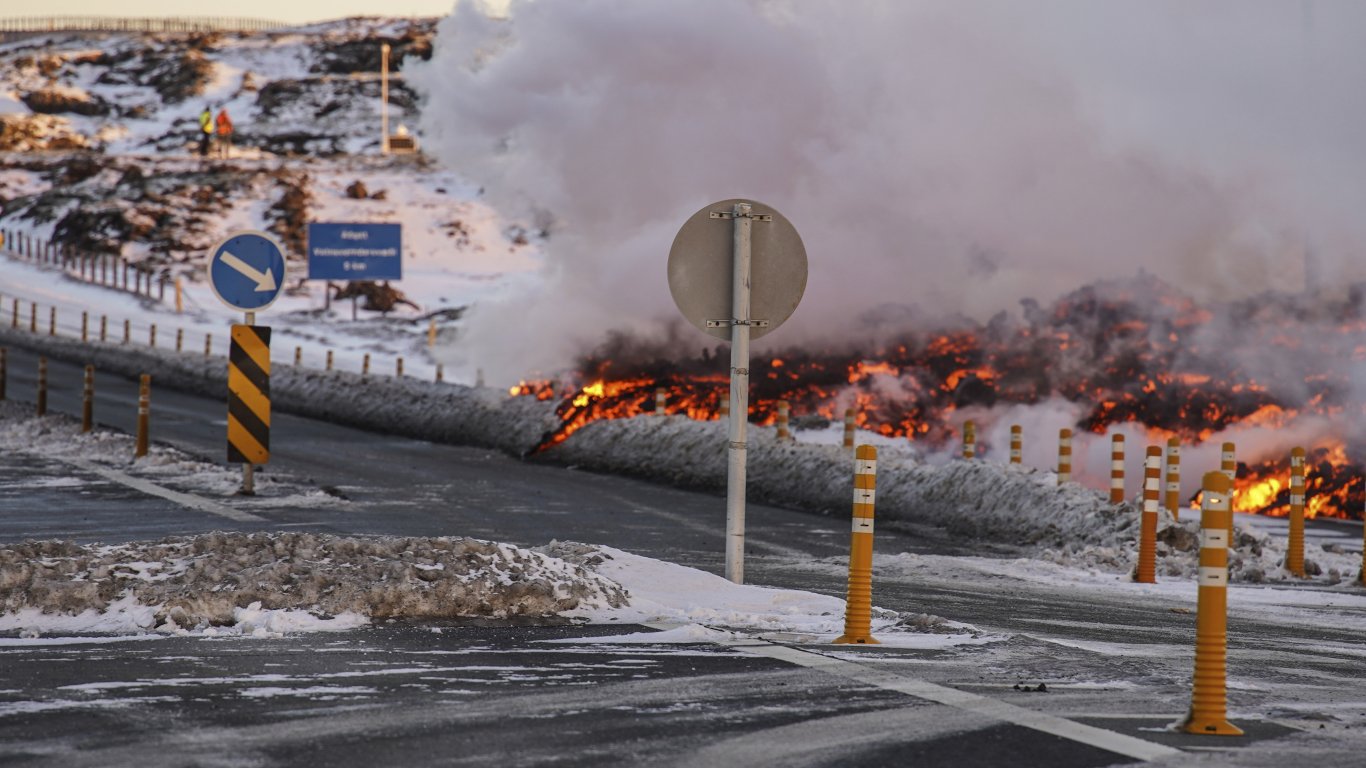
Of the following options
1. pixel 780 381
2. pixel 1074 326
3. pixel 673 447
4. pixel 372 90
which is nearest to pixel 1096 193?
pixel 1074 326

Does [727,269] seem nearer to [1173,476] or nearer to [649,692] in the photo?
[649,692]

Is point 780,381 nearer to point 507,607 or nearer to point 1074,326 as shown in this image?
point 1074,326

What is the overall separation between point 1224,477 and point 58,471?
16646 millimetres

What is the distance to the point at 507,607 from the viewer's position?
31.9 ft

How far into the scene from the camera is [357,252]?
49.0 meters

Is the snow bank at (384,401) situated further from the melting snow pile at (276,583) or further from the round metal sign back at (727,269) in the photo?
the melting snow pile at (276,583)

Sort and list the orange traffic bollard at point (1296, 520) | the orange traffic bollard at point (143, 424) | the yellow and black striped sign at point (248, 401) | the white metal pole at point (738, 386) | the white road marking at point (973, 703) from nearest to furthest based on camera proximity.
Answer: the white road marking at point (973, 703) < the white metal pole at point (738, 386) < the orange traffic bollard at point (1296, 520) < the yellow and black striped sign at point (248, 401) < the orange traffic bollard at point (143, 424)

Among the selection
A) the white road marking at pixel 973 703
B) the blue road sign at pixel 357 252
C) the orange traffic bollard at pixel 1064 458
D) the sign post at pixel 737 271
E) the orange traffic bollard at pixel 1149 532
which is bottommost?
the white road marking at pixel 973 703

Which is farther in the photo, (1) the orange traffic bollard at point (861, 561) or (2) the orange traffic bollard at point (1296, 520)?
(2) the orange traffic bollard at point (1296, 520)

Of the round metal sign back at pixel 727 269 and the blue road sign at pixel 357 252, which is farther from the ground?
the blue road sign at pixel 357 252

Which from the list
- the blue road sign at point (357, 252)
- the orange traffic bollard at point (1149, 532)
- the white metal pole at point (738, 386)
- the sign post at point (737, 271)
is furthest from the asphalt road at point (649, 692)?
the blue road sign at point (357, 252)

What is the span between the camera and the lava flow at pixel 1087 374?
86.2ft

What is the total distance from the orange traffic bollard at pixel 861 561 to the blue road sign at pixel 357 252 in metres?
40.5

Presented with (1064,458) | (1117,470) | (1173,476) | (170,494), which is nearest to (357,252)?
(170,494)
